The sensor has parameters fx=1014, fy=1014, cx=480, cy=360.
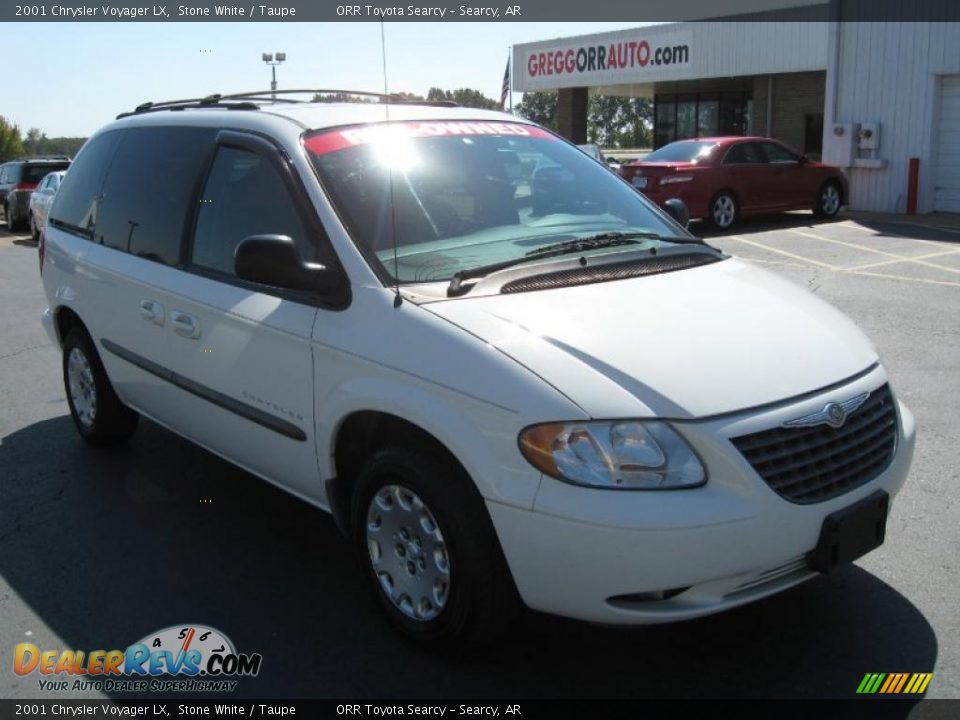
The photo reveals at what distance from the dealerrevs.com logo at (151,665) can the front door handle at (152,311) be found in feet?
5.20

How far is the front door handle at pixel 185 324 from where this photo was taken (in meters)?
4.39

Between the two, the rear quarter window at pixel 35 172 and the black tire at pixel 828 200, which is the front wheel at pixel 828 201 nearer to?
the black tire at pixel 828 200

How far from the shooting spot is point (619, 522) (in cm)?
287

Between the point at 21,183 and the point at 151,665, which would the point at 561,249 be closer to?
the point at 151,665

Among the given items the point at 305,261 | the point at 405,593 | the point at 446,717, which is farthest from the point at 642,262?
the point at 446,717

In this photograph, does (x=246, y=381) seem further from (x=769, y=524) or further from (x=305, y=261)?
(x=769, y=524)

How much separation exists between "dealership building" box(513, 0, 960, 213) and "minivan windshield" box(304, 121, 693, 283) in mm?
15997

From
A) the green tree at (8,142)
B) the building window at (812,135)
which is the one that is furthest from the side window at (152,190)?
the green tree at (8,142)

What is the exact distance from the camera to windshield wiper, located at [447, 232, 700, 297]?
140 inches

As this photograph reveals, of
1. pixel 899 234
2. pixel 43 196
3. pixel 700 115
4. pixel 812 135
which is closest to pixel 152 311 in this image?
pixel 899 234

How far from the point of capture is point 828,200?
723 inches

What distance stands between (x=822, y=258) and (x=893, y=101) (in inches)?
291

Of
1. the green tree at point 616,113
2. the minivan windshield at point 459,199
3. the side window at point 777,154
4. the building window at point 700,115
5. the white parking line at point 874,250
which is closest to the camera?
the minivan windshield at point 459,199

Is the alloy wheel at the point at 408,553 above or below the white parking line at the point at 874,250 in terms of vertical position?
above
